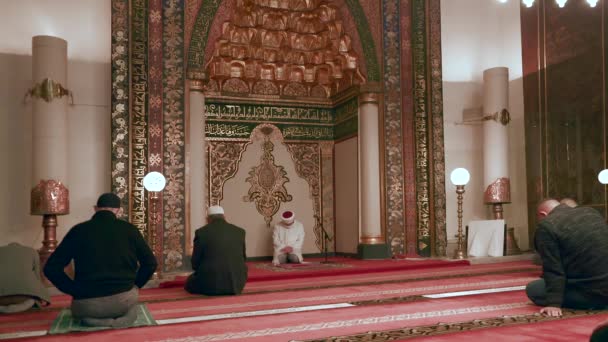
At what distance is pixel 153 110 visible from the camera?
22.2 feet

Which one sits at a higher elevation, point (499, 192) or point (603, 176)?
point (603, 176)

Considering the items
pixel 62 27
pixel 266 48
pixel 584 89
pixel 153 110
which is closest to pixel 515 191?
pixel 584 89


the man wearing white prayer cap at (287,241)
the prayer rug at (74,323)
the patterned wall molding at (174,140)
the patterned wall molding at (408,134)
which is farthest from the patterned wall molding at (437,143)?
the prayer rug at (74,323)

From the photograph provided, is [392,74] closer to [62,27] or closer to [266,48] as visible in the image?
[266,48]

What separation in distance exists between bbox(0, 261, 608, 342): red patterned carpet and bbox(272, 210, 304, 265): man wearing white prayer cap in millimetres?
1579

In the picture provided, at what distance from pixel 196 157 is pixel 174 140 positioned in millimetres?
325

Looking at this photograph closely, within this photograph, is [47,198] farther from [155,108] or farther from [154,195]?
[155,108]

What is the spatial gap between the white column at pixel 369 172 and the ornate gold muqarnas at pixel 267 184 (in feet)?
4.23

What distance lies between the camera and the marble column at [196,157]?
6992 millimetres

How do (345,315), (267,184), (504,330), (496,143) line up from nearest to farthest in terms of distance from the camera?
(504,330), (345,315), (496,143), (267,184)

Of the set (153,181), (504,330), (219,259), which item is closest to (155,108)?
(153,181)

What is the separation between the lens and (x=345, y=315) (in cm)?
398

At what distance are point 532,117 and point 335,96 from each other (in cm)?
275

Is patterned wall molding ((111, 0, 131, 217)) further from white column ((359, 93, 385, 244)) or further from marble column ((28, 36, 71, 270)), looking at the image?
white column ((359, 93, 385, 244))
